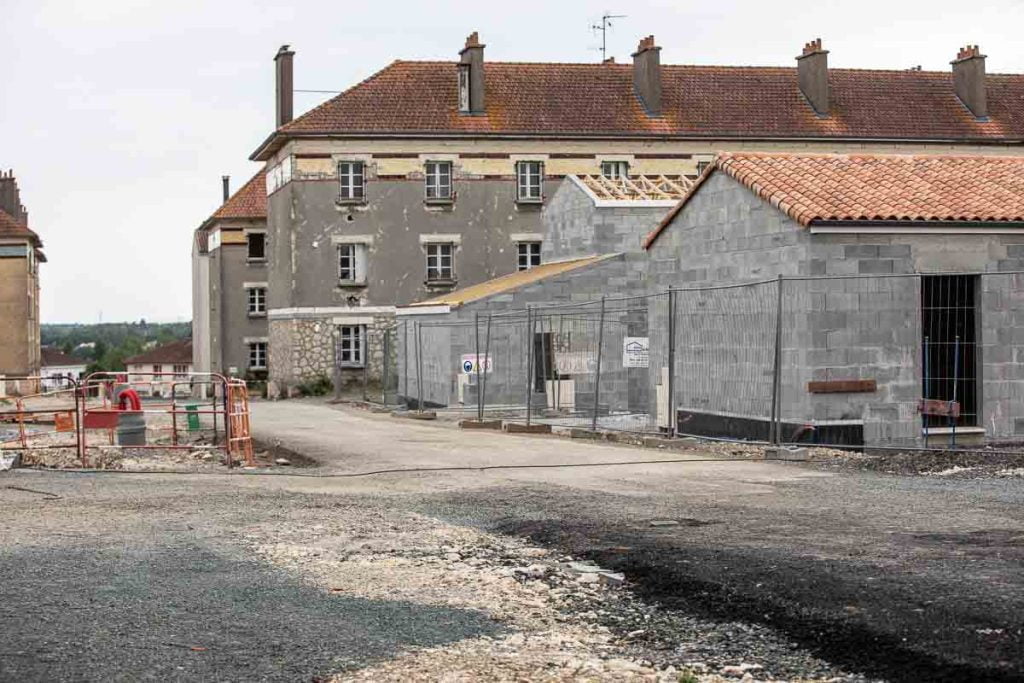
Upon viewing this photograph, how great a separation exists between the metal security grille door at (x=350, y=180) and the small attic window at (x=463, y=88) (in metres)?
4.05

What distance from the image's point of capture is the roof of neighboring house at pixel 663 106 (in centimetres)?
5147

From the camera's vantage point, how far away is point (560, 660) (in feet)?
26.6

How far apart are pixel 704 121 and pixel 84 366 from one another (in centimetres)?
13055

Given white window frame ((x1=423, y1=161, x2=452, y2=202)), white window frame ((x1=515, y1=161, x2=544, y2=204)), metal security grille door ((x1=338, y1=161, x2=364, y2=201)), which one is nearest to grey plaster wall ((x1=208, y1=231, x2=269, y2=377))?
metal security grille door ((x1=338, y1=161, x2=364, y2=201))

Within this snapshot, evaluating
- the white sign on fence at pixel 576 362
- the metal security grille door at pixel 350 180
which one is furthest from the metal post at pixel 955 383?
the metal security grille door at pixel 350 180

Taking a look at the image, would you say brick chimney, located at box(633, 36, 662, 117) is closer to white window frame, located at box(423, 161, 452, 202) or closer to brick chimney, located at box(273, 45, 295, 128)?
white window frame, located at box(423, 161, 452, 202)

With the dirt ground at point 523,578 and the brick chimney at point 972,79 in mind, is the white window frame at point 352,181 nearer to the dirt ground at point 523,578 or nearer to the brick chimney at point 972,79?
the brick chimney at point 972,79

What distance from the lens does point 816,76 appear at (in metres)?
53.5

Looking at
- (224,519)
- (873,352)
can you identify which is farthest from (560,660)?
(873,352)

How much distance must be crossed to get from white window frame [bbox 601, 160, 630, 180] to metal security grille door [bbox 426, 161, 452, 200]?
524cm

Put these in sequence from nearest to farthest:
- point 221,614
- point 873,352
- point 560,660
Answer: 1. point 560,660
2. point 221,614
3. point 873,352

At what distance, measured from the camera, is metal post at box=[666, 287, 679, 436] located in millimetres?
21578

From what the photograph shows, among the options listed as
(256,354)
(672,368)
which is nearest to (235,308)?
(256,354)

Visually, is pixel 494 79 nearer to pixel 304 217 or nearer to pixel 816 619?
pixel 304 217
